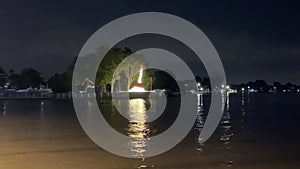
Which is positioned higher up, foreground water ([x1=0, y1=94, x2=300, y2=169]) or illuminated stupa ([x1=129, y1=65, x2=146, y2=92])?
illuminated stupa ([x1=129, y1=65, x2=146, y2=92])

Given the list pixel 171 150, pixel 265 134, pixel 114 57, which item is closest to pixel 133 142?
pixel 171 150

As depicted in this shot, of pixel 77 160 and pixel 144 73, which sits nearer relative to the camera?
pixel 77 160

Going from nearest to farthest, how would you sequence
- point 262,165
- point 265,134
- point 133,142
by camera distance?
1. point 262,165
2. point 133,142
3. point 265,134

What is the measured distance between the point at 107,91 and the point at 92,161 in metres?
80.4

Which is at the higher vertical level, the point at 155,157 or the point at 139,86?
the point at 139,86

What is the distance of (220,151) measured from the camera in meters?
16.9

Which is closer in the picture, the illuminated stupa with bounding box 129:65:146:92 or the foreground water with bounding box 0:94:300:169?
the foreground water with bounding box 0:94:300:169

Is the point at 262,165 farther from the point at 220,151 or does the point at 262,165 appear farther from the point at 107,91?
the point at 107,91

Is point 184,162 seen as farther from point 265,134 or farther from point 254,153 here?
point 265,134

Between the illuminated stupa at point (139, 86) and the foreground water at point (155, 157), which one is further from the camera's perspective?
the illuminated stupa at point (139, 86)

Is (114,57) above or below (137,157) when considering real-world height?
above

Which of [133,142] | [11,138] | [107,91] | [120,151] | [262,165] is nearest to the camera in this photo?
[262,165]

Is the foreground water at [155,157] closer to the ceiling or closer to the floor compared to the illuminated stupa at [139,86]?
closer to the floor

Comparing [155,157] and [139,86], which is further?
[139,86]
